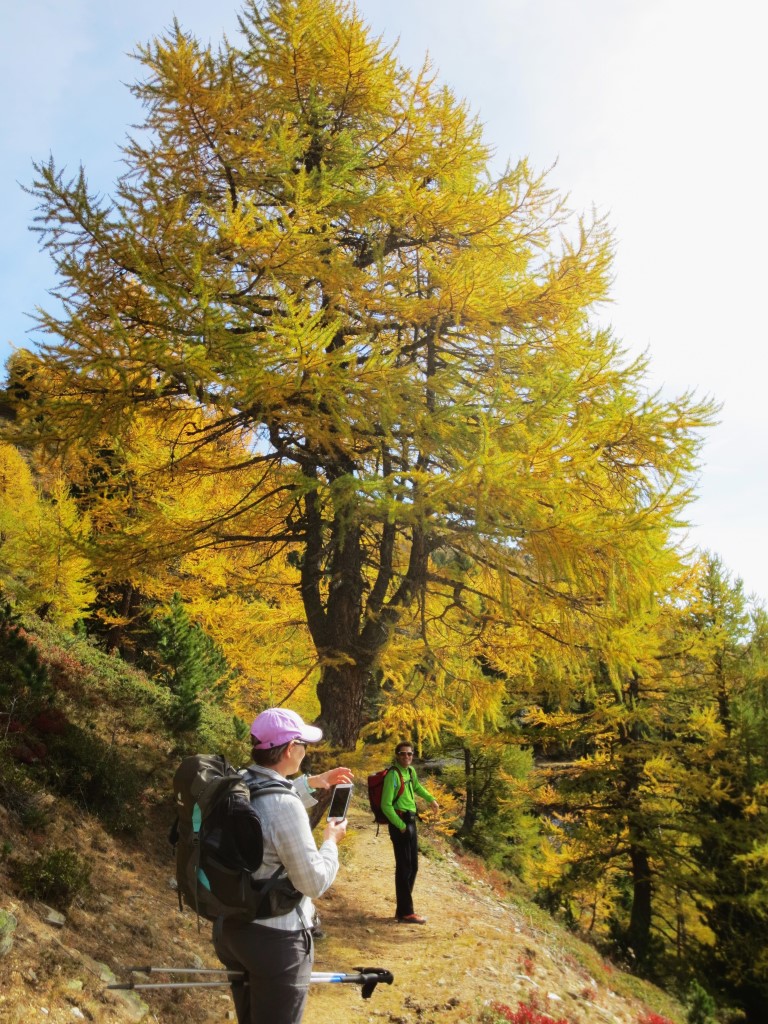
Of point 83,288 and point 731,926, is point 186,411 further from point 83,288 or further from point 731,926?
point 731,926

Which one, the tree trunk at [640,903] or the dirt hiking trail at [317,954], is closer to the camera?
the dirt hiking trail at [317,954]

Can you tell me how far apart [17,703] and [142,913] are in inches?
111

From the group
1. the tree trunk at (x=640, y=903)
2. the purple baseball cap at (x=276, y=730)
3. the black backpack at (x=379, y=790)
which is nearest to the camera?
the purple baseball cap at (x=276, y=730)

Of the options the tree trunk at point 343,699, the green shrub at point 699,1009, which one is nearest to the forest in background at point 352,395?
the tree trunk at point 343,699

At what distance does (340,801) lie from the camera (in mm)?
2764

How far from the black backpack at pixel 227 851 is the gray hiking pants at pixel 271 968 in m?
0.08

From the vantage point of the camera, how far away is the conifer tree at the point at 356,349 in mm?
5074

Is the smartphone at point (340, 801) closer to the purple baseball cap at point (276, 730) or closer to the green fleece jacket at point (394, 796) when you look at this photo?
the purple baseball cap at point (276, 730)

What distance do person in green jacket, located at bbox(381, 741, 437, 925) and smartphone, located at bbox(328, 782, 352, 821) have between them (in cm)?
374

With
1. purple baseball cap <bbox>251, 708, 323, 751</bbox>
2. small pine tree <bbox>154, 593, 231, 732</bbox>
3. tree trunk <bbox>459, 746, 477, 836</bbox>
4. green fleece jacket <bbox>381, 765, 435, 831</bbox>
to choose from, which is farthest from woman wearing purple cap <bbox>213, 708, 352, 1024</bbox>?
tree trunk <bbox>459, 746, 477, 836</bbox>

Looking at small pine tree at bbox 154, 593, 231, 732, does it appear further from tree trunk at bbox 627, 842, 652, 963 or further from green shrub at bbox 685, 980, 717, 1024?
tree trunk at bbox 627, 842, 652, 963

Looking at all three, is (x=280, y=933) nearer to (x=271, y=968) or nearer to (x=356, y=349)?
(x=271, y=968)

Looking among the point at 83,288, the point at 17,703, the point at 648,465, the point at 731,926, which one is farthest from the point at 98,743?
the point at 731,926

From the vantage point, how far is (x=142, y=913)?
4918 millimetres
